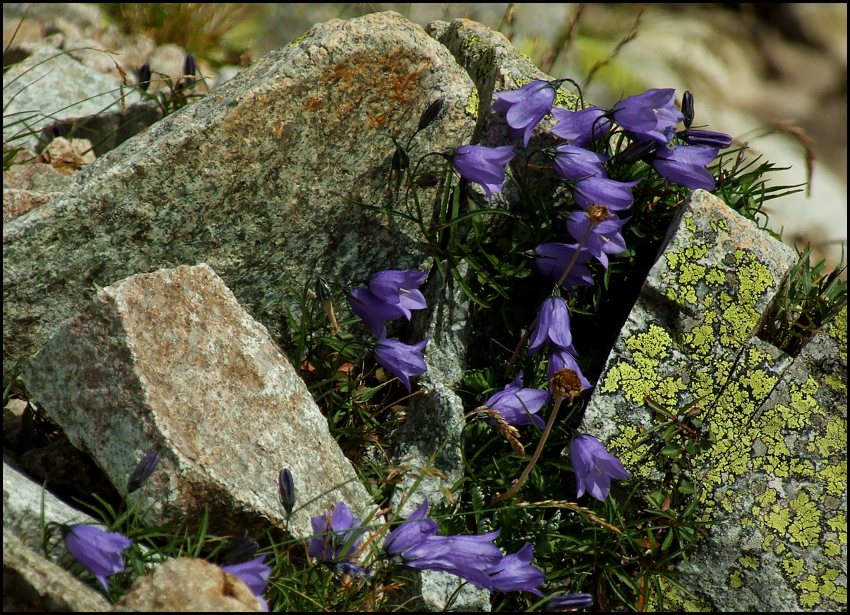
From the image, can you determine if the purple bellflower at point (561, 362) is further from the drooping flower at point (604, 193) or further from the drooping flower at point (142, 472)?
the drooping flower at point (142, 472)

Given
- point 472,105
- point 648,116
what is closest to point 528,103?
point 472,105

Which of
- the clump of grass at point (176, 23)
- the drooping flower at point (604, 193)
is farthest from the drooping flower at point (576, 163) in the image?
the clump of grass at point (176, 23)

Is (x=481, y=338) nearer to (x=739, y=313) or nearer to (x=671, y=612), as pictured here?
(x=739, y=313)

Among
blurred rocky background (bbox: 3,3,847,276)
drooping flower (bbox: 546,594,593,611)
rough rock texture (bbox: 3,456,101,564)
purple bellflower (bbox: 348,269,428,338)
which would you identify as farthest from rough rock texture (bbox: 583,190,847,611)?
blurred rocky background (bbox: 3,3,847,276)

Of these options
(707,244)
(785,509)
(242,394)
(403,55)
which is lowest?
(785,509)

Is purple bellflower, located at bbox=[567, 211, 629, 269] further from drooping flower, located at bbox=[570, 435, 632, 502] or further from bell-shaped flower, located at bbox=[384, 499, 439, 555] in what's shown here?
bell-shaped flower, located at bbox=[384, 499, 439, 555]

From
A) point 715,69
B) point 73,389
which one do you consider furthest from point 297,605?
point 715,69

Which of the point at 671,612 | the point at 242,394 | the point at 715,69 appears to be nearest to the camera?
the point at 242,394
